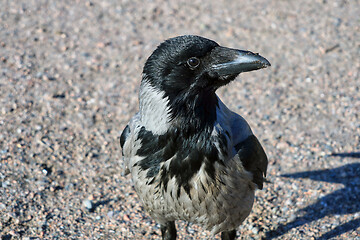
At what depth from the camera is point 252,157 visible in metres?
4.35

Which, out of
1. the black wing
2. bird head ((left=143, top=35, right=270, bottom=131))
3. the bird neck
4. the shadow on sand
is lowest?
the shadow on sand

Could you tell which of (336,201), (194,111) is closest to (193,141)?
(194,111)

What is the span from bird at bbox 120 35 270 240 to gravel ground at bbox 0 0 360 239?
1.08 m

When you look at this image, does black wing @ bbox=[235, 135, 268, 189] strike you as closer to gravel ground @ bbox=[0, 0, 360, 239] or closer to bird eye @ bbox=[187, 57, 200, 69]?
bird eye @ bbox=[187, 57, 200, 69]

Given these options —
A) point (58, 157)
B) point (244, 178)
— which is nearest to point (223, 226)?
point (244, 178)

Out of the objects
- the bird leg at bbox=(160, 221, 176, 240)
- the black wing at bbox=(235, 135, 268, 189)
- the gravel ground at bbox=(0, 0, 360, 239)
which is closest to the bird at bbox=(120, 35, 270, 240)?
the black wing at bbox=(235, 135, 268, 189)

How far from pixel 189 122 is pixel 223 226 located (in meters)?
1.07

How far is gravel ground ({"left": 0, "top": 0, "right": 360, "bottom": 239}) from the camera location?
212 inches

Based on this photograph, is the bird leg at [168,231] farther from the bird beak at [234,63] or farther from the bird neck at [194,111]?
the bird beak at [234,63]

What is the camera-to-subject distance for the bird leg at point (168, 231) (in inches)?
189

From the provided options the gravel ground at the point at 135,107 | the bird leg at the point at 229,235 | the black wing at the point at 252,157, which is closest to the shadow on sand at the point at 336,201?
the gravel ground at the point at 135,107

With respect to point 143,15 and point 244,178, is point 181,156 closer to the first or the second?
point 244,178

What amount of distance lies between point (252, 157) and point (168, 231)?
1.14 metres

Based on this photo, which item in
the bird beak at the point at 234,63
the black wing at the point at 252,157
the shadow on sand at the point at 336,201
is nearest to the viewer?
the bird beak at the point at 234,63
